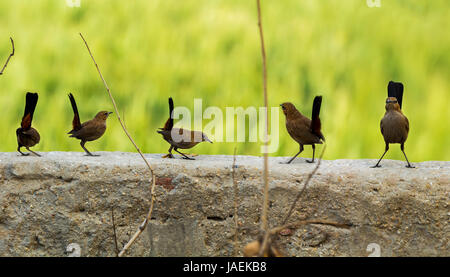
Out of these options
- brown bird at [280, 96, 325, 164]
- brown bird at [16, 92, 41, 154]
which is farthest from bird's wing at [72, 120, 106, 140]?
brown bird at [280, 96, 325, 164]

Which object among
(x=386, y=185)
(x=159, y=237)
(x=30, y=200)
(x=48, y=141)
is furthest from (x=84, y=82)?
(x=386, y=185)

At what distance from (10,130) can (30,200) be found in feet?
1.60

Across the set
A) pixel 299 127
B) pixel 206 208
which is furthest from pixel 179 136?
pixel 299 127

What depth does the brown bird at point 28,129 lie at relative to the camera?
5.95 ft

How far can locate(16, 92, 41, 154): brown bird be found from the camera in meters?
1.81

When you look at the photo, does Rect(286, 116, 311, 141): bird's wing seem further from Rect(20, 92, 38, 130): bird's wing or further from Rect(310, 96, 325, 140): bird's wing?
Rect(20, 92, 38, 130): bird's wing

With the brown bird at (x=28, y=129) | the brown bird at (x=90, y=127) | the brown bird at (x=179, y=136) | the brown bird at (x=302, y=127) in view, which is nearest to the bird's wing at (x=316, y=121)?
the brown bird at (x=302, y=127)

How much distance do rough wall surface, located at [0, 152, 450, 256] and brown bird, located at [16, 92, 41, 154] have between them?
0.39 feet

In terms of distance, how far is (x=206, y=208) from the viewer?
1.75 meters

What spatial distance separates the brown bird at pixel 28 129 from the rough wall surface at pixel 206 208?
4.6 inches

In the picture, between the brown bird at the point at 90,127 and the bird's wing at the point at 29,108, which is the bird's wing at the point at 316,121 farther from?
the bird's wing at the point at 29,108

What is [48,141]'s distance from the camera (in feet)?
6.93
